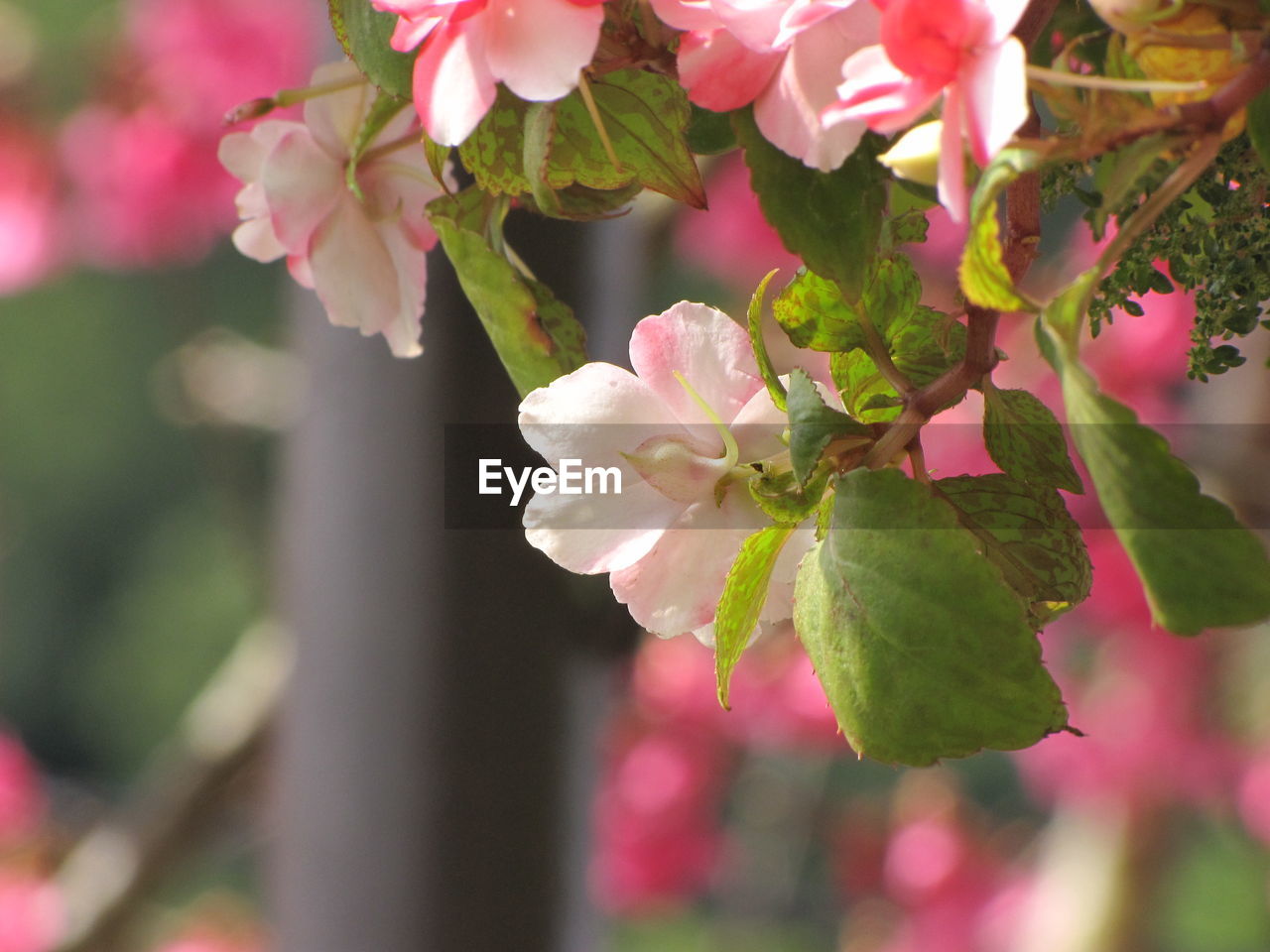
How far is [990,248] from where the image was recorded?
12cm

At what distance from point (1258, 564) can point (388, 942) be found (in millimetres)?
394

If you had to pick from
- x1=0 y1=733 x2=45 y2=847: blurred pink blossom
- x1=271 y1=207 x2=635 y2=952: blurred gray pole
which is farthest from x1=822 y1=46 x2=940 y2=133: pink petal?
x1=0 y1=733 x2=45 y2=847: blurred pink blossom

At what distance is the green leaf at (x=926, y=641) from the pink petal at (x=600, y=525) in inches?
0.9

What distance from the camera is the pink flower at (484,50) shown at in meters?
0.13

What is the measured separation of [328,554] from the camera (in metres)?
0.47

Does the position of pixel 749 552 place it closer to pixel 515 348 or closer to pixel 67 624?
pixel 515 348

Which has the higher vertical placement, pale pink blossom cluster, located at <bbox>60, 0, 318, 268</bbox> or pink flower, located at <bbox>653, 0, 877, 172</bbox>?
pink flower, located at <bbox>653, 0, 877, 172</bbox>

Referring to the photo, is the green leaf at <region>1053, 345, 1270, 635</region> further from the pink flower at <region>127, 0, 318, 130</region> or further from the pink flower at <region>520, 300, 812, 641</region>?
the pink flower at <region>127, 0, 318, 130</region>

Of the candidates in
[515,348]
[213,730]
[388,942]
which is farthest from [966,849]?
[515,348]

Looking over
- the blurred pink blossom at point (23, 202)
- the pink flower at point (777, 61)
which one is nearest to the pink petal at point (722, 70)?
the pink flower at point (777, 61)

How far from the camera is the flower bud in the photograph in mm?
115

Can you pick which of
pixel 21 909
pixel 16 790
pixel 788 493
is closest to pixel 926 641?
pixel 788 493

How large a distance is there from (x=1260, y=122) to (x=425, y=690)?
0.37 m

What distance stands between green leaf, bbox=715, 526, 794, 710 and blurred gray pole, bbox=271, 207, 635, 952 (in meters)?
0.32
